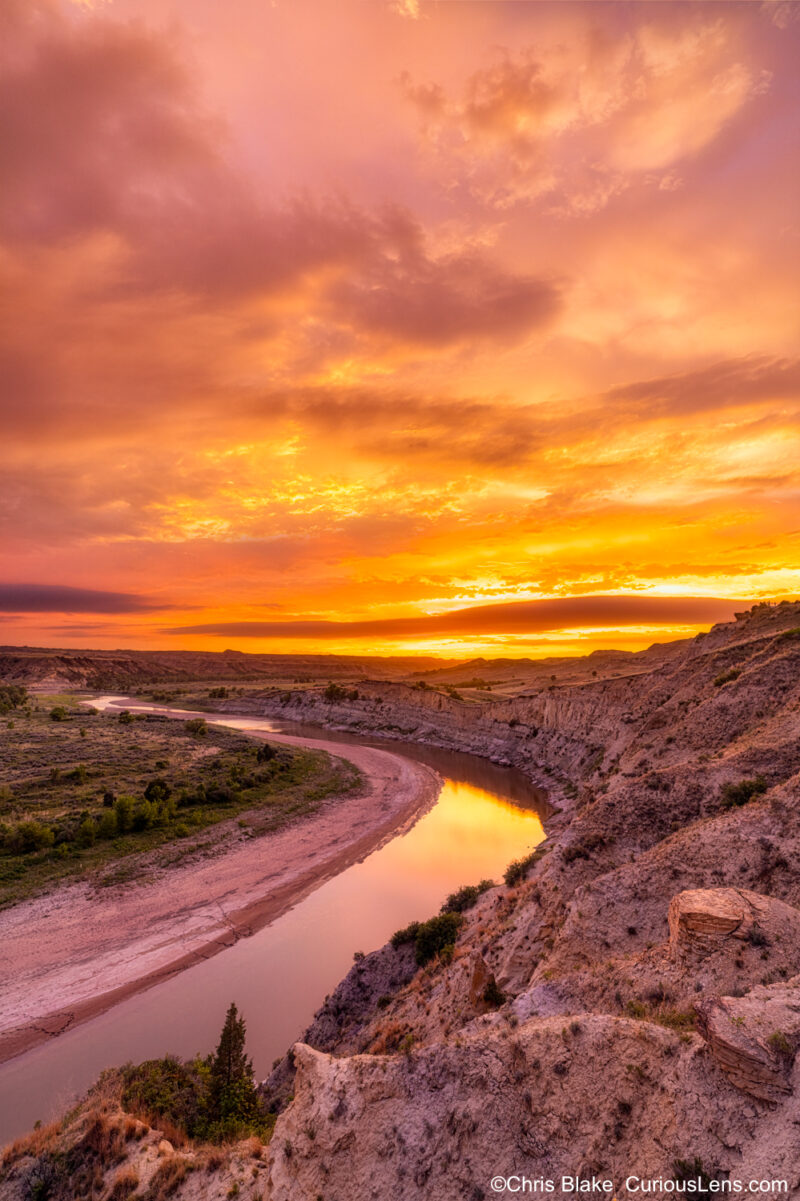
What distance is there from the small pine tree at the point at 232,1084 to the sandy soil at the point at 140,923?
29.8ft

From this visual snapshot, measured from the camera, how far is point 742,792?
712 inches

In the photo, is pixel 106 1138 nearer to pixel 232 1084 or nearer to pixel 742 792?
pixel 232 1084

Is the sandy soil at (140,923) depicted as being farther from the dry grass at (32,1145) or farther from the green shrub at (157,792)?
the green shrub at (157,792)

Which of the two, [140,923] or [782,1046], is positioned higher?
[782,1046]

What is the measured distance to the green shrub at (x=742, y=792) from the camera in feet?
58.7

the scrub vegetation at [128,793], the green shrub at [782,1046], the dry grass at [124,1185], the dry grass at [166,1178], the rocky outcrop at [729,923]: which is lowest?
the scrub vegetation at [128,793]

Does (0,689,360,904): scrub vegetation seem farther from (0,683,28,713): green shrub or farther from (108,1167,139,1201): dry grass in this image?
(0,683,28,713): green shrub

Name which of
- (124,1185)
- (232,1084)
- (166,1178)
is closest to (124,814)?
(232,1084)

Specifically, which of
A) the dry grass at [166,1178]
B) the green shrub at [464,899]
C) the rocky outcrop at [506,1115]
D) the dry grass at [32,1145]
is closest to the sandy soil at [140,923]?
the dry grass at [32,1145]

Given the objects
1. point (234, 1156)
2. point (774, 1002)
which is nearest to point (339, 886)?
point (234, 1156)

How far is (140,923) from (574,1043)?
25942 millimetres

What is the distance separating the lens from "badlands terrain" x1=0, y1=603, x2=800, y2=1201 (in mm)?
7582

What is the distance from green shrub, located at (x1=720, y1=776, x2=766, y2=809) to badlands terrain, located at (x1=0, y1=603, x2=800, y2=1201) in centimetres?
7

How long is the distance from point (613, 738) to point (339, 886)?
3497 centimetres
